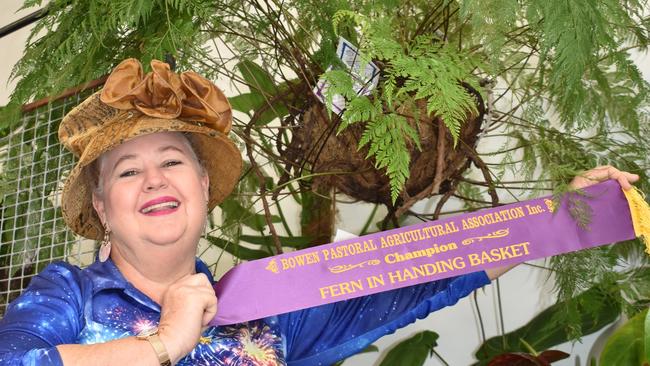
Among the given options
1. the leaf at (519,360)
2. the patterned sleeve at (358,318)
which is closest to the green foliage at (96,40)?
the patterned sleeve at (358,318)

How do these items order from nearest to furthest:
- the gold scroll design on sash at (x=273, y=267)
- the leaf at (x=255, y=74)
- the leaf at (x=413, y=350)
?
the gold scroll design on sash at (x=273, y=267)
the leaf at (x=255, y=74)
the leaf at (x=413, y=350)

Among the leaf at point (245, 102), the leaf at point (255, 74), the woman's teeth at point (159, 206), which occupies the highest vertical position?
the leaf at point (245, 102)

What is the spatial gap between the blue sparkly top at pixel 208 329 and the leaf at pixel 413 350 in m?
0.49

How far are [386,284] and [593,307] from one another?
53cm

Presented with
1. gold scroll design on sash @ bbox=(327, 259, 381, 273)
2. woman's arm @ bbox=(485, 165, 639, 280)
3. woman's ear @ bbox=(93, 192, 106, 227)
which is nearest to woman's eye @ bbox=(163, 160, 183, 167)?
woman's ear @ bbox=(93, 192, 106, 227)

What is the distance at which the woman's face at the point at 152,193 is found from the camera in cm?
98

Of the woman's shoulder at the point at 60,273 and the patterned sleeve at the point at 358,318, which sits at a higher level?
the woman's shoulder at the point at 60,273

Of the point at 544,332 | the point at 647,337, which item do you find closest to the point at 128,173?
the point at 647,337

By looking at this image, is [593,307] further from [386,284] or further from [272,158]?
[272,158]

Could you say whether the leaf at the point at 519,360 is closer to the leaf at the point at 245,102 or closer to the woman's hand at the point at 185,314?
the woman's hand at the point at 185,314

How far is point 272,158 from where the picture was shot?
1.24m

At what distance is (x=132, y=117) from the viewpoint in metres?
0.99

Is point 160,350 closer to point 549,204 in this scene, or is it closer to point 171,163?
point 171,163

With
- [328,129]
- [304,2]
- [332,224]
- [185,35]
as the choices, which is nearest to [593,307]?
[332,224]
